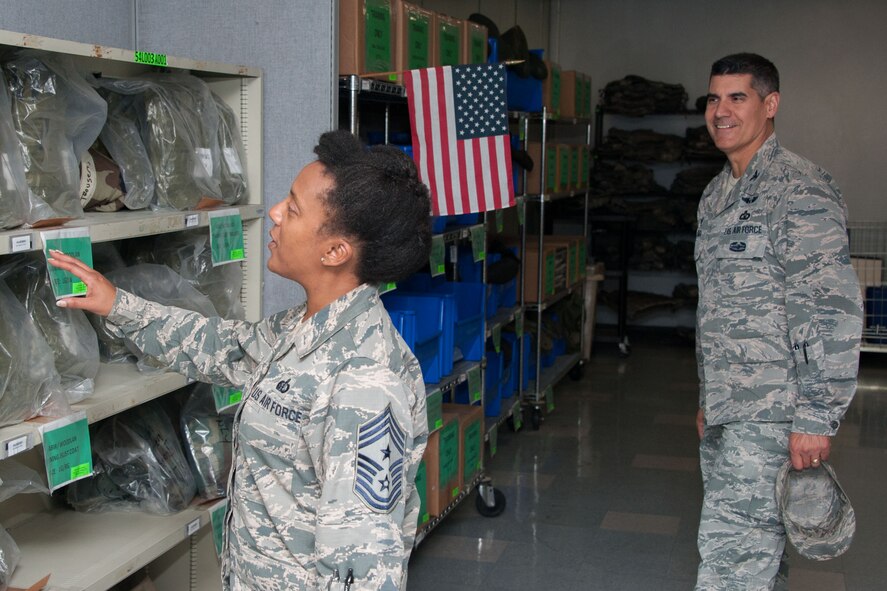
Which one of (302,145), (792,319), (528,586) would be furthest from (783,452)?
(302,145)

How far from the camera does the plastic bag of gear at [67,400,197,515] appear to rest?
271 cm

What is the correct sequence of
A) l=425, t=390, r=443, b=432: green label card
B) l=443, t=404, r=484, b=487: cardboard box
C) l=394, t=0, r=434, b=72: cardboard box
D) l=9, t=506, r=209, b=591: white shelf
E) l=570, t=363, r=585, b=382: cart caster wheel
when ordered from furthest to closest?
1. l=570, t=363, r=585, b=382: cart caster wheel
2. l=443, t=404, r=484, b=487: cardboard box
3. l=425, t=390, r=443, b=432: green label card
4. l=394, t=0, r=434, b=72: cardboard box
5. l=9, t=506, r=209, b=591: white shelf

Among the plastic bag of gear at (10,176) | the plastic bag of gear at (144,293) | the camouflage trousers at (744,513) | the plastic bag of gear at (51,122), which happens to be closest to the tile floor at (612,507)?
the camouflage trousers at (744,513)

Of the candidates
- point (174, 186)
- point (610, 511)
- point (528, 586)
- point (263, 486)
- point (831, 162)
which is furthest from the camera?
point (831, 162)

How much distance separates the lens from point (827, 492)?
9.23 ft

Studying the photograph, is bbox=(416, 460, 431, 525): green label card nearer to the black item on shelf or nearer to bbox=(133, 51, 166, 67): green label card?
bbox=(133, 51, 166, 67): green label card

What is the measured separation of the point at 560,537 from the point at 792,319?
6.38ft

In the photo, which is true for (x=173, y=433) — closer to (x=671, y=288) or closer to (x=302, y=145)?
(x=302, y=145)

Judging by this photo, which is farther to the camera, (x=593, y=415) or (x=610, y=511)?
(x=593, y=415)

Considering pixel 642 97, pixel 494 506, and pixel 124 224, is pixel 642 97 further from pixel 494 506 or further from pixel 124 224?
pixel 124 224

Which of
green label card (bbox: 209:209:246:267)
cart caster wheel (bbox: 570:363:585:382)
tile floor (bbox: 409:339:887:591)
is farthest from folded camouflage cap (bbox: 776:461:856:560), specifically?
cart caster wheel (bbox: 570:363:585:382)

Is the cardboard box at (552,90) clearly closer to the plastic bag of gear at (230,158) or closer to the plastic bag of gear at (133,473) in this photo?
the plastic bag of gear at (230,158)

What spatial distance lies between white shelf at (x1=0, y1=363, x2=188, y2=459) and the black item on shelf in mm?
7070

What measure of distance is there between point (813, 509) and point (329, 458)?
5.79 ft
